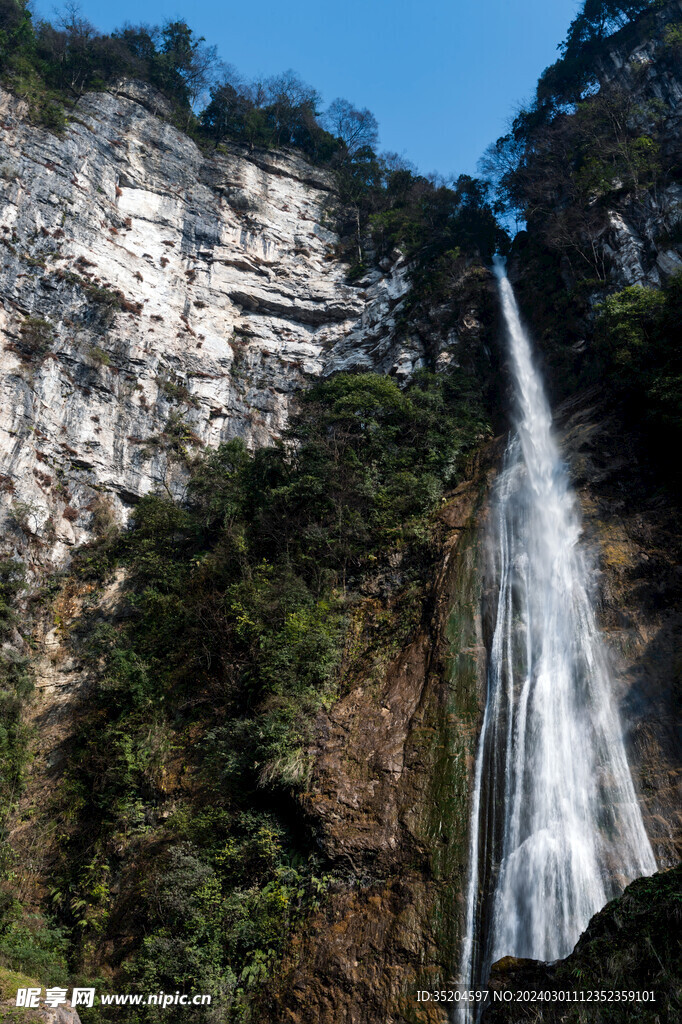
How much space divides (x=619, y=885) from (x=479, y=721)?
2.85 meters

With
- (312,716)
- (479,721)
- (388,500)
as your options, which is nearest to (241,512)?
(388,500)

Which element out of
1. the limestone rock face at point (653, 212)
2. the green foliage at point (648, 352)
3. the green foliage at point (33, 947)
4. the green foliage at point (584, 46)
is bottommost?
the green foliage at point (33, 947)

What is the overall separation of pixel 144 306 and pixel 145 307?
0.05 metres

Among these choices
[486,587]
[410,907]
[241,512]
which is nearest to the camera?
[410,907]

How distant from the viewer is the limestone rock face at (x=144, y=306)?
1745 cm

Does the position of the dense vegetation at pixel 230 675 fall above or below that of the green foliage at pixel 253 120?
below

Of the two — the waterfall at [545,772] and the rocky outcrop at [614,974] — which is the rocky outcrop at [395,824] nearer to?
the waterfall at [545,772]

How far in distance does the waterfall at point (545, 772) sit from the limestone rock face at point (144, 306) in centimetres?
1097

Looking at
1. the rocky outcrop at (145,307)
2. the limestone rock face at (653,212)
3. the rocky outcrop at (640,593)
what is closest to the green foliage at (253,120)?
the rocky outcrop at (145,307)

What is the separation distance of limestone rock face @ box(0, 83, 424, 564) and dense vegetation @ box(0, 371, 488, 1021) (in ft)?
8.20

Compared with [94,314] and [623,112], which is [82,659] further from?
[623,112]

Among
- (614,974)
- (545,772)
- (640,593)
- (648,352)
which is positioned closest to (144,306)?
(648,352)

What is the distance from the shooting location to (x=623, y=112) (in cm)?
2072

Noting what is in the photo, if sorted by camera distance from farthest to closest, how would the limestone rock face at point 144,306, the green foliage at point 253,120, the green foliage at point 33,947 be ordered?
the green foliage at point 253,120, the limestone rock face at point 144,306, the green foliage at point 33,947
